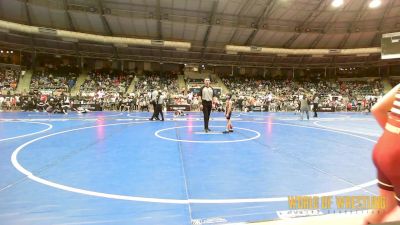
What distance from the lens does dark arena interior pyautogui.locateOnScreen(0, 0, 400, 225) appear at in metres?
3.51

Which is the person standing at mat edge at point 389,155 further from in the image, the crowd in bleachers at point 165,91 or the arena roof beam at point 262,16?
the arena roof beam at point 262,16

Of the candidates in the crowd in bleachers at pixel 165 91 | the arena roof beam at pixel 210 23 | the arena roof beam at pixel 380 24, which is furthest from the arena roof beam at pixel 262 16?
the arena roof beam at pixel 380 24

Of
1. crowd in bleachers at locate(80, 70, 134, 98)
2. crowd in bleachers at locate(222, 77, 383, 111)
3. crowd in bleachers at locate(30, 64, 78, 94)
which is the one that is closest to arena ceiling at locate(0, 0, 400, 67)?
crowd in bleachers at locate(80, 70, 134, 98)

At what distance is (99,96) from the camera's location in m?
28.5

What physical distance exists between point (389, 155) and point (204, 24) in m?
30.7

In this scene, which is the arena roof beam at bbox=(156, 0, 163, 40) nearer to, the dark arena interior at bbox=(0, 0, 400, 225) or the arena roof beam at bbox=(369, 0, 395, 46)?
the dark arena interior at bbox=(0, 0, 400, 225)

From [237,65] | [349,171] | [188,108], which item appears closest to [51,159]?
[349,171]

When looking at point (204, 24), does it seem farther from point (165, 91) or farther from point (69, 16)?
point (69, 16)

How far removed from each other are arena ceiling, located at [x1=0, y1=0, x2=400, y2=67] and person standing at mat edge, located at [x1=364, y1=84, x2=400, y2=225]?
28101 millimetres

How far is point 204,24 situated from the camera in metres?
30.6

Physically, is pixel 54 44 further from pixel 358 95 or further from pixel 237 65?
pixel 358 95

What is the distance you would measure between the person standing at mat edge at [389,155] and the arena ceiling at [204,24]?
92.2ft

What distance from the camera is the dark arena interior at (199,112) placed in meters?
3.51

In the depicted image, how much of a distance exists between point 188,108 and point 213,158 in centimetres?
2137
